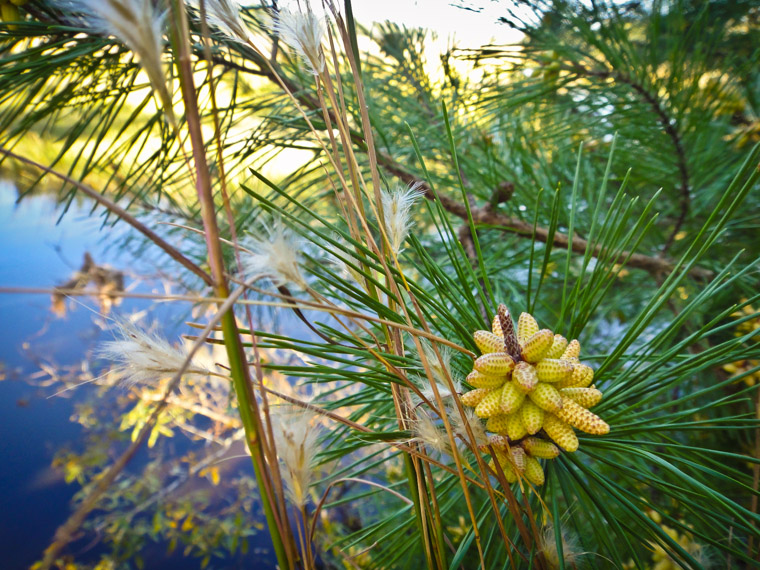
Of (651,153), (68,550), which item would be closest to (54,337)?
(68,550)

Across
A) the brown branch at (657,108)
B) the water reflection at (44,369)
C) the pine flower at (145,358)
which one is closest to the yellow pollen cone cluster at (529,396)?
the pine flower at (145,358)

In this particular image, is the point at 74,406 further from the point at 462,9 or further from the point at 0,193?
the point at 462,9

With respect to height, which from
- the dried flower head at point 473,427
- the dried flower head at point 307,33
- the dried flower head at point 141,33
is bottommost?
the dried flower head at point 473,427

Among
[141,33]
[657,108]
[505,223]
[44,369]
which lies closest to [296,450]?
[141,33]

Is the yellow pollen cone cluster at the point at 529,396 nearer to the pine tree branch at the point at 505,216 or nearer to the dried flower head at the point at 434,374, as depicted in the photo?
the dried flower head at the point at 434,374

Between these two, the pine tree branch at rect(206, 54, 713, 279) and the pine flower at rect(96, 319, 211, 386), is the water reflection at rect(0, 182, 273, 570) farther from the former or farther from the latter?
the pine flower at rect(96, 319, 211, 386)
